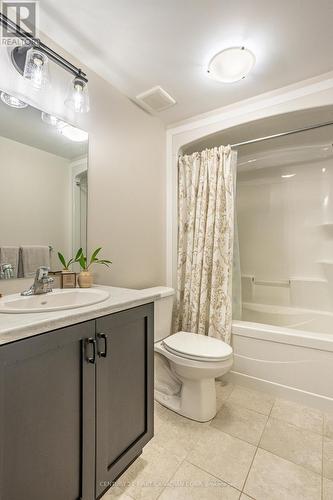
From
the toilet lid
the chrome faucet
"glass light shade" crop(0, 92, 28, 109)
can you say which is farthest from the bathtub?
"glass light shade" crop(0, 92, 28, 109)

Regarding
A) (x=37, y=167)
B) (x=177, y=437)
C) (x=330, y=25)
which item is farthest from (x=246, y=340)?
(x=330, y=25)

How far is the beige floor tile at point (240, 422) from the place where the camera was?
1.38 meters

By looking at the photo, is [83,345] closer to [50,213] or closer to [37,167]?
[50,213]

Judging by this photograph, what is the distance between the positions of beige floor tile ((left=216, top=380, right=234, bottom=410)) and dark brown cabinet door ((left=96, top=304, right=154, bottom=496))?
69cm

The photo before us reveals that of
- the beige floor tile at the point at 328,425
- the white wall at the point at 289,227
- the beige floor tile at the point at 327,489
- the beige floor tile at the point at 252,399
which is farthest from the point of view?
the white wall at the point at 289,227

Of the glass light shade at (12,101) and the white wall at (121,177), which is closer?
the glass light shade at (12,101)

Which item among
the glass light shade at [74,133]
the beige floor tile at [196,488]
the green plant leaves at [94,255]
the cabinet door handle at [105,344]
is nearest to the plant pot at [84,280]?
the green plant leaves at [94,255]

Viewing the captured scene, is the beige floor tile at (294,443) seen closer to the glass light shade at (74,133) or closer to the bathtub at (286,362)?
the bathtub at (286,362)

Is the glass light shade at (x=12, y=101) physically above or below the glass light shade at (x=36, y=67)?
below

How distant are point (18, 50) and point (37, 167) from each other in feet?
1.87

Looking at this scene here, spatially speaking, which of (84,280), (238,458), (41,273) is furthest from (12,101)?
(238,458)

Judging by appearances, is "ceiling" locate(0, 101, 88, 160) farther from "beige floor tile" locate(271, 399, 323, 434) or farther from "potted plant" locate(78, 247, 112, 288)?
"beige floor tile" locate(271, 399, 323, 434)

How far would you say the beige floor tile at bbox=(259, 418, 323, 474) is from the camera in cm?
120

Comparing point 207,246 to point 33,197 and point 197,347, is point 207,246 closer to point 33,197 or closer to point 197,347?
point 197,347
